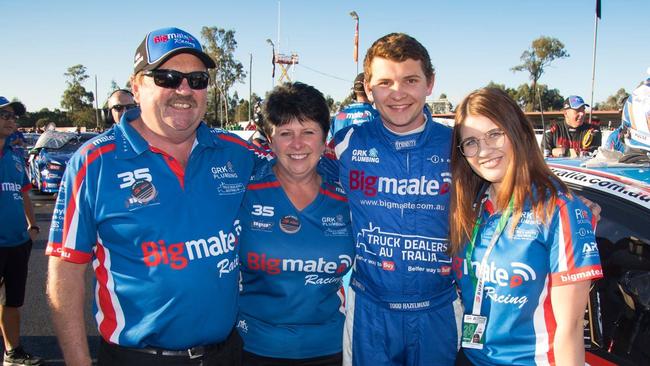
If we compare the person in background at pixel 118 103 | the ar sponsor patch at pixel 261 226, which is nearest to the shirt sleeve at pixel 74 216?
the ar sponsor patch at pixel 261 226

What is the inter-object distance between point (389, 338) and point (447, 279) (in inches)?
16.7

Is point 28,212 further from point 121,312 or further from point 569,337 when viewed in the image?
point 569,337

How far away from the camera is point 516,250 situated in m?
1.76

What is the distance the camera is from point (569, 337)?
1661 mm

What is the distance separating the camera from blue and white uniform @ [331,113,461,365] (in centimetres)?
230

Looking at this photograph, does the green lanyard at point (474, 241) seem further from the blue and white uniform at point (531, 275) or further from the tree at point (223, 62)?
the tree at point (223, 62)

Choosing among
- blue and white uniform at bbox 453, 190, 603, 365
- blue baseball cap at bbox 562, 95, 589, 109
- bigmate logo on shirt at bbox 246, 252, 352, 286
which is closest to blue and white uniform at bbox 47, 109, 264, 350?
bigmate logo on shirt at bbox 246, 252, 352, 286

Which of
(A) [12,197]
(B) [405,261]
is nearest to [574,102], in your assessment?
(B) [405,261]

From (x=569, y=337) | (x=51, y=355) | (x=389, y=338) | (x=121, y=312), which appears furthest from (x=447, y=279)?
(x=51, y=355)

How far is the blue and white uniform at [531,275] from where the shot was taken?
65.3 inches

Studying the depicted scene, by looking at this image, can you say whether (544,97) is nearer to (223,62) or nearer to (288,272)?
(223,62)

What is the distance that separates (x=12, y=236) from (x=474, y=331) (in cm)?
411

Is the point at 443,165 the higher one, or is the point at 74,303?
the point at 443,165

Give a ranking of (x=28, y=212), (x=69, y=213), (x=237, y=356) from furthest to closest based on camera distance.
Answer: (x=28, y=212) < (x=237, y=356) < (x=69, y=213)
